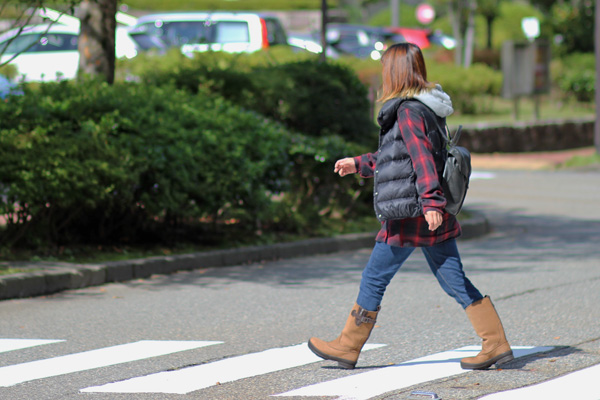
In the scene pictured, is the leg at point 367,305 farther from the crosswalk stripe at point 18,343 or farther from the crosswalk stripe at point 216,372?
the crosswalk stripe at point 18,343

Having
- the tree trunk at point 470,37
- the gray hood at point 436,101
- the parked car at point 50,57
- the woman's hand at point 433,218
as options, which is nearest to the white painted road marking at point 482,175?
the parked car at point 50,57

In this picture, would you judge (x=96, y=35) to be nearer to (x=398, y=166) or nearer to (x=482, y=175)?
(x=398, y=166)

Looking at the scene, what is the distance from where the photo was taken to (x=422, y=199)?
4.89 meters

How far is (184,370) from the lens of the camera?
543cm

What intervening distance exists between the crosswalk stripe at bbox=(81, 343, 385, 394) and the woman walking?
0.31 meters

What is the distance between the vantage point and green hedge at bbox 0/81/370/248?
333 inches

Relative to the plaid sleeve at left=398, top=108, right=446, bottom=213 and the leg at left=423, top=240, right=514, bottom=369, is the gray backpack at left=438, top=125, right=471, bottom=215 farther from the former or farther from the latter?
the leg at left=423, top=240, right=514, bottom=369

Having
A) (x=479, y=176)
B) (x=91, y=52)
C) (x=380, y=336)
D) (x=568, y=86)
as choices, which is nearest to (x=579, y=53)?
(x=568, y=86)

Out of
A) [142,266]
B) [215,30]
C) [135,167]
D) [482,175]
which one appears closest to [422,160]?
[142,266]

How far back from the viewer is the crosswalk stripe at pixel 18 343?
6020 mm

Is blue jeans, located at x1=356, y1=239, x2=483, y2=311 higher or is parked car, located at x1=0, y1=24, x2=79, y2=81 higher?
parked car, located at x1=0, y1=24, x2=79, y2=81

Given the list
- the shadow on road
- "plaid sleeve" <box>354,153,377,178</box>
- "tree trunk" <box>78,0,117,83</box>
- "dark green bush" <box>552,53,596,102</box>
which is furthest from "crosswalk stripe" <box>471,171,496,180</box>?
"plaid sleeve" <box>354,153,377,178</box>

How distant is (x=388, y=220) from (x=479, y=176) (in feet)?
43.5

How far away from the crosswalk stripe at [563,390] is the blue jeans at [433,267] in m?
0.58
